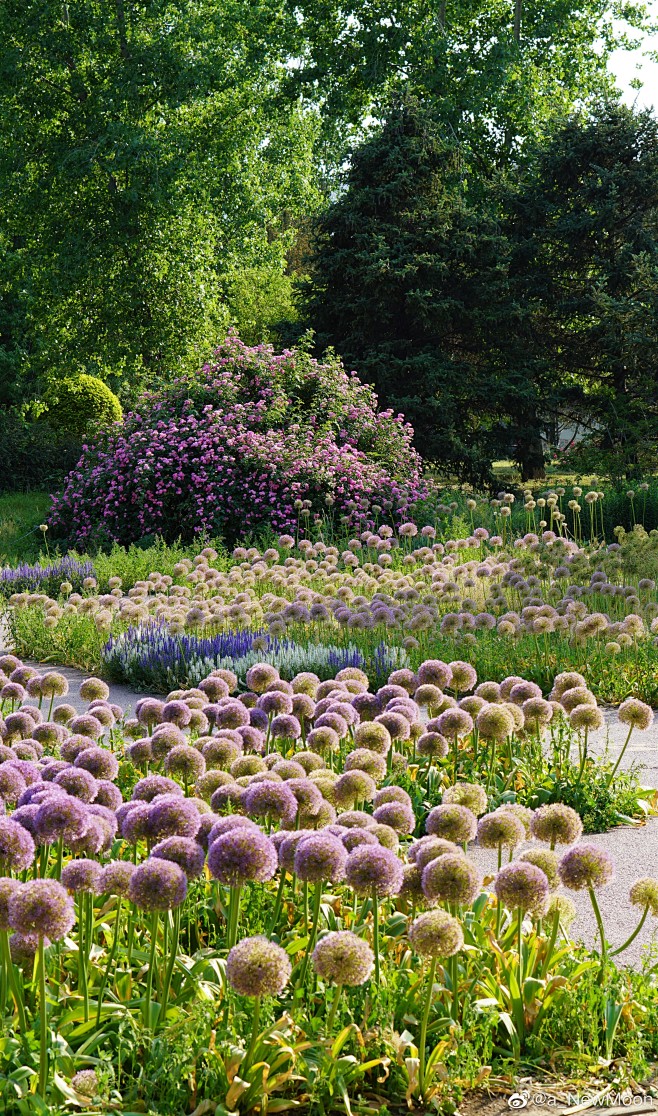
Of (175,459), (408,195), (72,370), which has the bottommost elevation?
(175,459)

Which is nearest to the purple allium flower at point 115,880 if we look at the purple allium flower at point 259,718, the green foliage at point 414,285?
the purple allium flower at point 259,718

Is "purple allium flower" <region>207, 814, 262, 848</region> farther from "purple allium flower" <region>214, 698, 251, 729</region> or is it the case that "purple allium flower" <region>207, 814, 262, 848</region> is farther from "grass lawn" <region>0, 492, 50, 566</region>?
"grass lawn" <region>0, 492, 50, 566</region>

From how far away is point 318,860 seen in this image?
7.73ft

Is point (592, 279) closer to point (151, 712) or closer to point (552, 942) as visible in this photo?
point (151, 712)

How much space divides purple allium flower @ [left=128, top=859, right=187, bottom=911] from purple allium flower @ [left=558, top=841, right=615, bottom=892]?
3.15 feet

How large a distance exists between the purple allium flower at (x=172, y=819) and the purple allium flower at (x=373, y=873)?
→ 39 centimetres

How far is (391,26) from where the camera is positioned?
99.1ft

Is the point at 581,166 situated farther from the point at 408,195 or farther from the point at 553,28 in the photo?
the point at 553,28

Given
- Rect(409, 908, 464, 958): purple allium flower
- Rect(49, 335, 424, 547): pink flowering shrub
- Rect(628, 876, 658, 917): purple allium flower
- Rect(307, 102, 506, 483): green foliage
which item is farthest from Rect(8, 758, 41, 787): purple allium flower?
Rect(307, 102, 506, 483): green foliage

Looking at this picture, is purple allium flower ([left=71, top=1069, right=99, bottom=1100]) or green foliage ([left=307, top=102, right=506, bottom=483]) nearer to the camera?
purple allium flower ([left=71, top=1069, right=99, bottom=1100])

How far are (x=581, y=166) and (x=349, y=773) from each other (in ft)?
67.4

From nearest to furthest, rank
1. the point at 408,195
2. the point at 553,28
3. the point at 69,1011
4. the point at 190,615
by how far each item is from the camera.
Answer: the point at 69,1011 → the point at 190,615 → the point at 408,195 → the point at 553,28

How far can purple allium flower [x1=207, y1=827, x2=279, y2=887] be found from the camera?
91.0 inches

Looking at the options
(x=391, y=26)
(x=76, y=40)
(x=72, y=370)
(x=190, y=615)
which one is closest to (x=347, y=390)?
(x=190, y=615)
